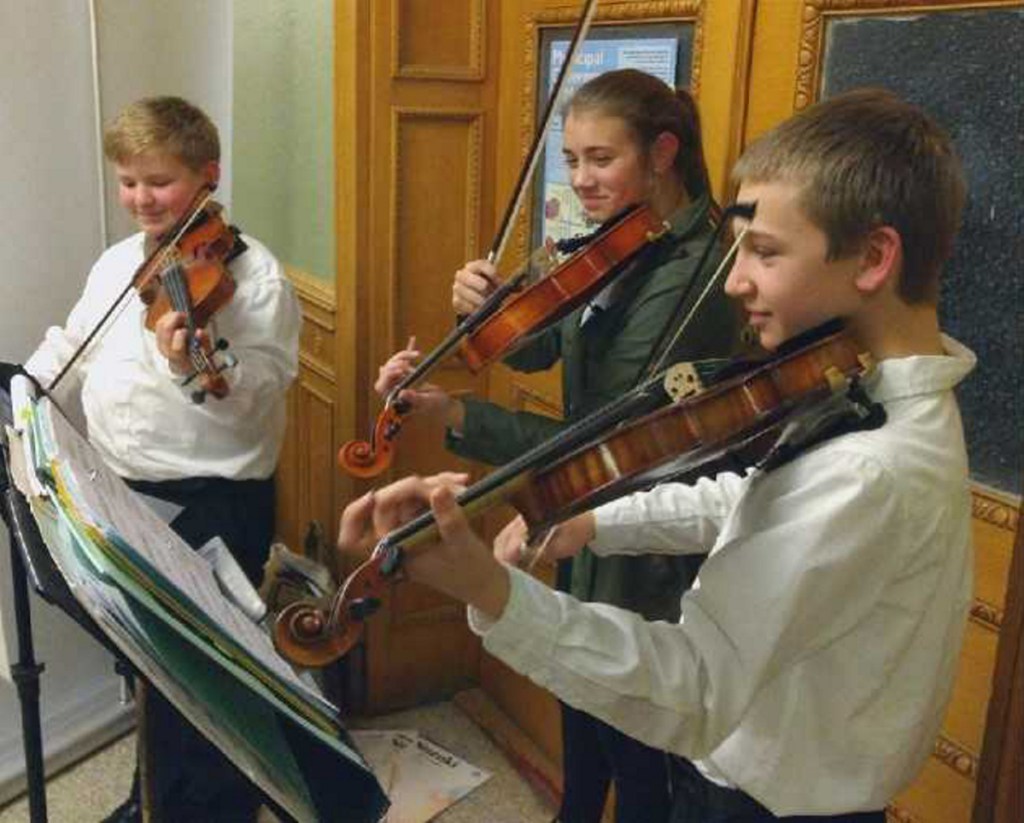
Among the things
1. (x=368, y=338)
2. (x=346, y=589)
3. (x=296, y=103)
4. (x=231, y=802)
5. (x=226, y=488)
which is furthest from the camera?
(x=296, y=103)

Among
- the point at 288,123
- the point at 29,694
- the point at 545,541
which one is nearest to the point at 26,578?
the point at 29,694

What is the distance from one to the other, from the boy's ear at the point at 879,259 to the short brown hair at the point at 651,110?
0.54 m

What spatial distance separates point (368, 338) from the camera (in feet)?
6.89

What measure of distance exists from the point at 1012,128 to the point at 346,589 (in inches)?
33.1

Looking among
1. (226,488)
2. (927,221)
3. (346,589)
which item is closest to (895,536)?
(927,221)

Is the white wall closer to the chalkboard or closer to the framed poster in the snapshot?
the framed poster

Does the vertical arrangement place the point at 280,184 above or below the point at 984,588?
above

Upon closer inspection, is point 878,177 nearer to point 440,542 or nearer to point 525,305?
point 440,542

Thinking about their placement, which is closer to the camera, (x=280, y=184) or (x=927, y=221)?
(x=927, y=221)

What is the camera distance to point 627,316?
1324 mm

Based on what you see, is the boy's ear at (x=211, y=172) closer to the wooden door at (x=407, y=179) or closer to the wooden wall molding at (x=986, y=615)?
the wooden door at (x=407, y=179)

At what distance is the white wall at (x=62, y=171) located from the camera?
1.93 m

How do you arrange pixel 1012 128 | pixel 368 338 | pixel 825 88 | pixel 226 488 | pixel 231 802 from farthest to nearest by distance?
pixel 368 338 < pixel 231 802 < pixel 226 488 < pixel 825 88 < pixel 1012 128

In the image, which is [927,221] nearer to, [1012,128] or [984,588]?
[1012,128]
